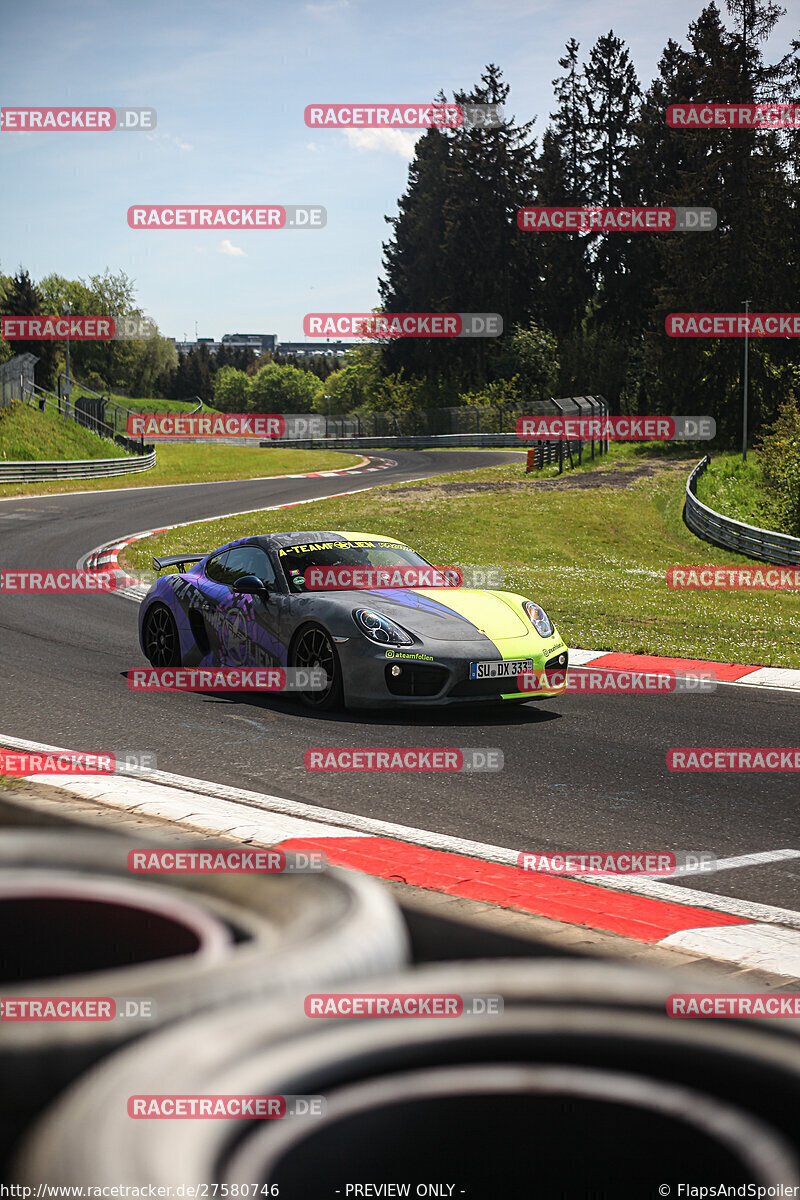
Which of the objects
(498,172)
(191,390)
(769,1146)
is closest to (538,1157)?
(769,1146)

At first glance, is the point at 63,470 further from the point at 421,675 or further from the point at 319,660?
the point at 421,675

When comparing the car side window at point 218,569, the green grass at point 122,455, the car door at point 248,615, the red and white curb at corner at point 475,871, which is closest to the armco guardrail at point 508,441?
the green grass at point 122,455

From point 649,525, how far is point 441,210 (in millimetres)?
65053

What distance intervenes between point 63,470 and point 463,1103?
149 feet

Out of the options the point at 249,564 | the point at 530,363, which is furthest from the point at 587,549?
the point at 530,363

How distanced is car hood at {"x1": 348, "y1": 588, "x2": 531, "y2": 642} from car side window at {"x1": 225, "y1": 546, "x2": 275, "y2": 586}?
853mm

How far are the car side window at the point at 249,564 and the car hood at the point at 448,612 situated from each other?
2.80 ft

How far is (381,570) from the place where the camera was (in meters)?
10.2

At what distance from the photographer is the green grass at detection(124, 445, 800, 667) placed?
1419 centimetres

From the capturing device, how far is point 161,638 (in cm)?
1102

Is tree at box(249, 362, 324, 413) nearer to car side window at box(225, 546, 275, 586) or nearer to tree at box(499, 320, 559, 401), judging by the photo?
tree at box(499, 320, 559, 401)

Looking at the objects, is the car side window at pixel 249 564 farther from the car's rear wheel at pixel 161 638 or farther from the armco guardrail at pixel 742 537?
the armco guardrail at pixel 742 537

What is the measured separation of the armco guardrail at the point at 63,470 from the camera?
140 feet

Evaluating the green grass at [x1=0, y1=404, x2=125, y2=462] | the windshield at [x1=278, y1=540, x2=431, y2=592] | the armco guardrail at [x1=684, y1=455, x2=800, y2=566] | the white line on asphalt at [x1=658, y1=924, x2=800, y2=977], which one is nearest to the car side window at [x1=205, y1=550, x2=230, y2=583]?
the windshield at [x1=278, y1=540, x2=431, y2=592]
